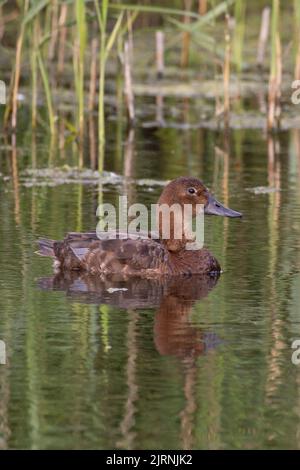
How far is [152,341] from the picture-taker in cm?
699

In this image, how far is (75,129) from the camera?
1324cm

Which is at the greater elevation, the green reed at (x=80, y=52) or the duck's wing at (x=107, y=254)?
the green reed at (x=80, y=52)

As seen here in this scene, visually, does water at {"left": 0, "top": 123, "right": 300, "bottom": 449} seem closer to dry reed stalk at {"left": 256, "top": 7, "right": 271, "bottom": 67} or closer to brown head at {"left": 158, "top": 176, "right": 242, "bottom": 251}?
brown head at {"left": 158, "top": 176, "right": 242, "bottom": 251}

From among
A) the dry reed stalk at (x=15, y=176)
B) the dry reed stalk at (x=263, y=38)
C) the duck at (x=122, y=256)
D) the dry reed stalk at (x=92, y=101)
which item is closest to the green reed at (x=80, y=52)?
the dry reed stalk at (x=92, y=101)

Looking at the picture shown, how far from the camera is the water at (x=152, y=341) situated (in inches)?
223

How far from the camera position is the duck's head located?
29.9ft

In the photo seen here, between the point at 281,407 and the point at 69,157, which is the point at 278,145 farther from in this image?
the point at 281,407

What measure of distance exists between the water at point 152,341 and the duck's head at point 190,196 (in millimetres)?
310

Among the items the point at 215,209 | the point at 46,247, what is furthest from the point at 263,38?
the point at 46,247

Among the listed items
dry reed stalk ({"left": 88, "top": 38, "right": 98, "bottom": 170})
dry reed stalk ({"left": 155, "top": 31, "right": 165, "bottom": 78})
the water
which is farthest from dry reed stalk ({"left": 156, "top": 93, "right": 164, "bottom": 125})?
the water

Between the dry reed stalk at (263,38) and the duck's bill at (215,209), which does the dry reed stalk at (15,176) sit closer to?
the duck's bill at (215,209)

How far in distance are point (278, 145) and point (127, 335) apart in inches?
287

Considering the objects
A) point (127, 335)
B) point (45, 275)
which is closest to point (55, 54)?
point (45, 275)
